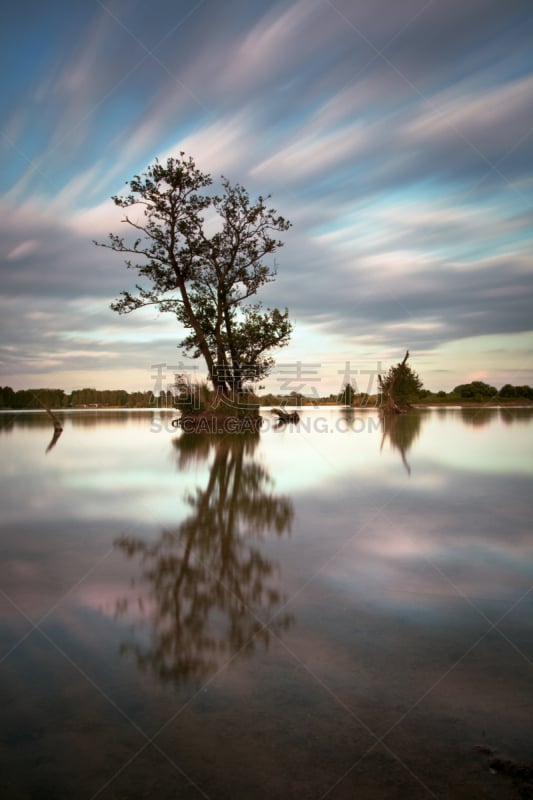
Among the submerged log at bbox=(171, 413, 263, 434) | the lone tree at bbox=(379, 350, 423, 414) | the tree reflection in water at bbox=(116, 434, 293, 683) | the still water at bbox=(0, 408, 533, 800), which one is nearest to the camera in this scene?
the still water at bbox=(0, 408, 533, 800)

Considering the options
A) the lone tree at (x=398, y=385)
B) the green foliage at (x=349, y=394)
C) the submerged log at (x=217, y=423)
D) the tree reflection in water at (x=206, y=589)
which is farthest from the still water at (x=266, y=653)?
the green foliage at (x=349, y=394)

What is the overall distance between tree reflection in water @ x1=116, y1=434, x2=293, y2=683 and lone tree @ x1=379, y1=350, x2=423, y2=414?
29.5 metres

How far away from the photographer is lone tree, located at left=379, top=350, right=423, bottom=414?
3416cm

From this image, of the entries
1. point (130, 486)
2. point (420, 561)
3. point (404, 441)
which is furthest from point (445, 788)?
point (404, 441)

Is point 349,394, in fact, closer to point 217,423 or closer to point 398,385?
point 398,385

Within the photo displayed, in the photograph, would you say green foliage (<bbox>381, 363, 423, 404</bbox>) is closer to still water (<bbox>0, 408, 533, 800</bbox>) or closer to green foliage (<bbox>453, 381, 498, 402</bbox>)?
green foliage (<bbox>453, 381, 498, 402</bbox>)

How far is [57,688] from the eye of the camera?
1934mm

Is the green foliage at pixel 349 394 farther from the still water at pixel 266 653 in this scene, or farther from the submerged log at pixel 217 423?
the still water at pixel 266 653

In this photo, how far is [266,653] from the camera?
7.07ft

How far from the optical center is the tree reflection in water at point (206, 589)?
7.10ft

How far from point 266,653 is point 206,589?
2.48ft

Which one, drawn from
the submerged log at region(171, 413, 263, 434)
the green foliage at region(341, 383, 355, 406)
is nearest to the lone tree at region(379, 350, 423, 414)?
the green foliage at region(341, 383, 355, 406)

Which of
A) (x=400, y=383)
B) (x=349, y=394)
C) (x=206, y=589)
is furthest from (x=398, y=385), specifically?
(x=206, y=589)

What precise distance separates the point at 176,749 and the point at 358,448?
995cm
